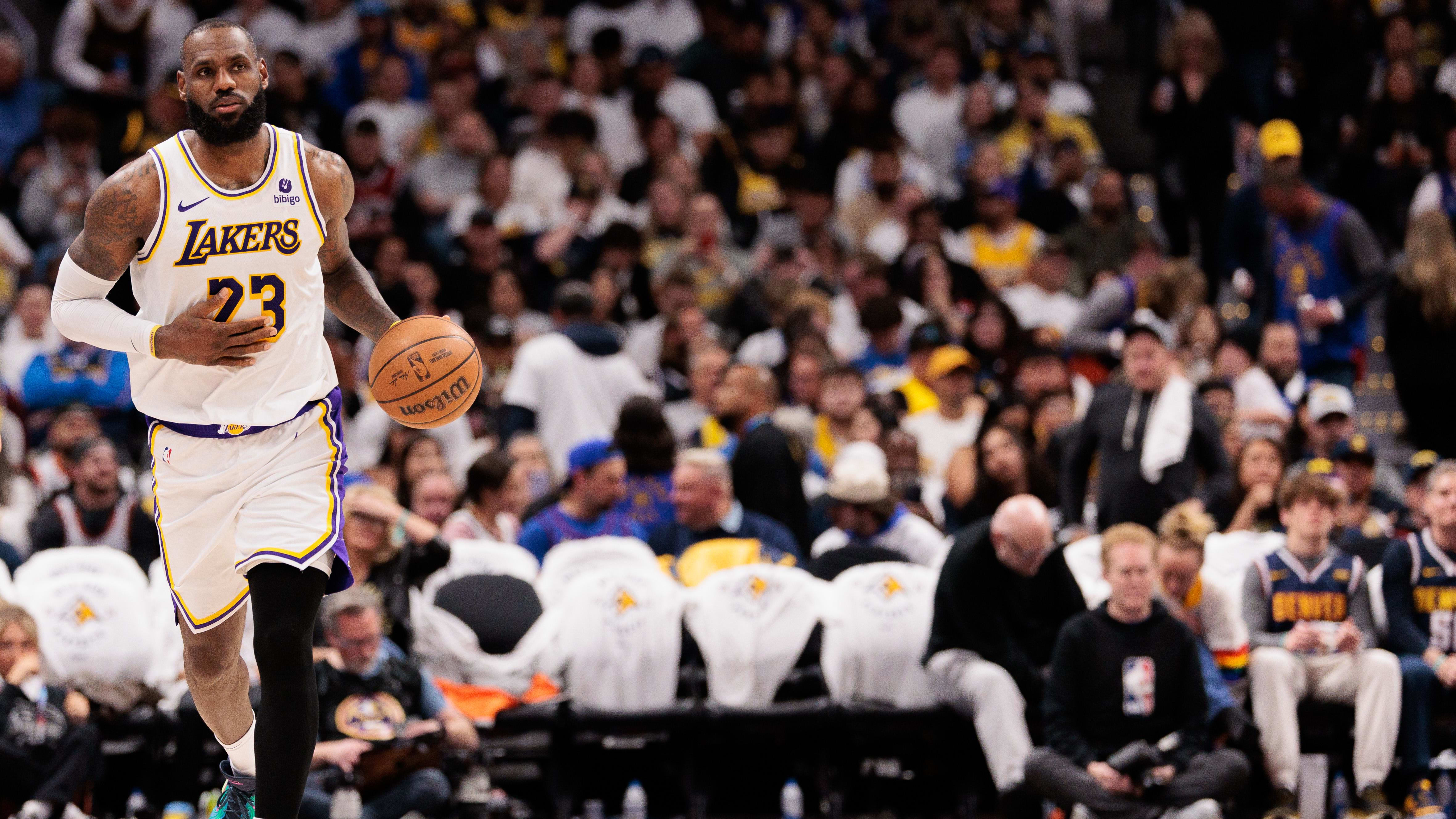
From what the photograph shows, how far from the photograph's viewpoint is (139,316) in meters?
4.66

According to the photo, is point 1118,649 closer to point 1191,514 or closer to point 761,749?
point 1191,514

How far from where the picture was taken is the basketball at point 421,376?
16.4ft

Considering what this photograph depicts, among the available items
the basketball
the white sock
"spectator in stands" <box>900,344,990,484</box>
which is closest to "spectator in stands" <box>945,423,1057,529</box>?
"spectator in stands" <box>900,344,990,484</box>

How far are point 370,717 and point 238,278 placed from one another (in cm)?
323

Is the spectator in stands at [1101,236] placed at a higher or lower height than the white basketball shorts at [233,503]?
higher

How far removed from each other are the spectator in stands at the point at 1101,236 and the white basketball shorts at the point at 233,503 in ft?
30.3

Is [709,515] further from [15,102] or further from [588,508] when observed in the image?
[15,102]

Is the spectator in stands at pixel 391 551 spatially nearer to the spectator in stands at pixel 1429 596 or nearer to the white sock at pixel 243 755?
the white sock at pixel 243 755

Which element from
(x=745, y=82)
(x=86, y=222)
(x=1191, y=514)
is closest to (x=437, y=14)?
(x=745, y=82)

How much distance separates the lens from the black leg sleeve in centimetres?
448

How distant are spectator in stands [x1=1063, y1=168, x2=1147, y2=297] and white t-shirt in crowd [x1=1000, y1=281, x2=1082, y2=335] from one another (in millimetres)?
307

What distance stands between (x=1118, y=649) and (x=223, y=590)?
4.20 meters

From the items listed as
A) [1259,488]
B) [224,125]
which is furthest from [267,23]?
[224,125]

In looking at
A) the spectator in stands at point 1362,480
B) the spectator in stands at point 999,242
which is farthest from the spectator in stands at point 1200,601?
the spectator in stands at point 999,242
